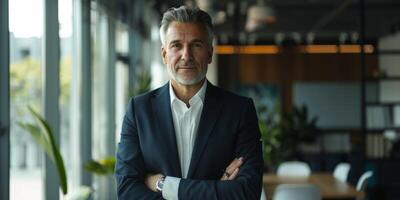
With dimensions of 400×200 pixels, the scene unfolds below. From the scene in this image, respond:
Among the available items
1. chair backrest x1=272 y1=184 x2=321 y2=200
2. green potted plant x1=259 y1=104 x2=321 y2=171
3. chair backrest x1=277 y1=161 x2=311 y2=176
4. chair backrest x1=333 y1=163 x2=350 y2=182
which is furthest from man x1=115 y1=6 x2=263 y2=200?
green potted plant x1=259 y1=104 x2=321 y2=171

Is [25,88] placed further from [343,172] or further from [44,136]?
[343,172]

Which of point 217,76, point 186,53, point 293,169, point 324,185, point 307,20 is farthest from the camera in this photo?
point 217,76

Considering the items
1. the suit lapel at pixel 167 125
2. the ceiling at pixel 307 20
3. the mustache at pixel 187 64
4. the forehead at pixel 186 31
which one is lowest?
the suit lapel at pixel 167 125

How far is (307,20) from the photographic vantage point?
43.3 ft

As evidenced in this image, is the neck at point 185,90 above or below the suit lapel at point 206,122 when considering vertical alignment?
above

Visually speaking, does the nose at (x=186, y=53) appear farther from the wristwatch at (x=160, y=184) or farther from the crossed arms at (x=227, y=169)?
the wristwatch at (x=160, y=184)

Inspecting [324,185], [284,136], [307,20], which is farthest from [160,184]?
[307,20]

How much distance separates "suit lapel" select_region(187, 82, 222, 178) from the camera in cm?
187

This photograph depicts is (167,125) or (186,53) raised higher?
(186,53)

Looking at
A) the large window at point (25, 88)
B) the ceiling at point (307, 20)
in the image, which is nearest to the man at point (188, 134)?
the large window at point (25, 88)

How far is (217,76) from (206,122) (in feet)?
47.8

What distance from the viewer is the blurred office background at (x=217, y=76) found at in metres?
4.11

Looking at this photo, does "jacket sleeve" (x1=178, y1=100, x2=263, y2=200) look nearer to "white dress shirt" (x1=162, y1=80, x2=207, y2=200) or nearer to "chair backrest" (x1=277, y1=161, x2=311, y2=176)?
"white dress shirt" (x1=162, y1=80, x2=207, y2=200)

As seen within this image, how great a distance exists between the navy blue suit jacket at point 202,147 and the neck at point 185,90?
0.03 m
